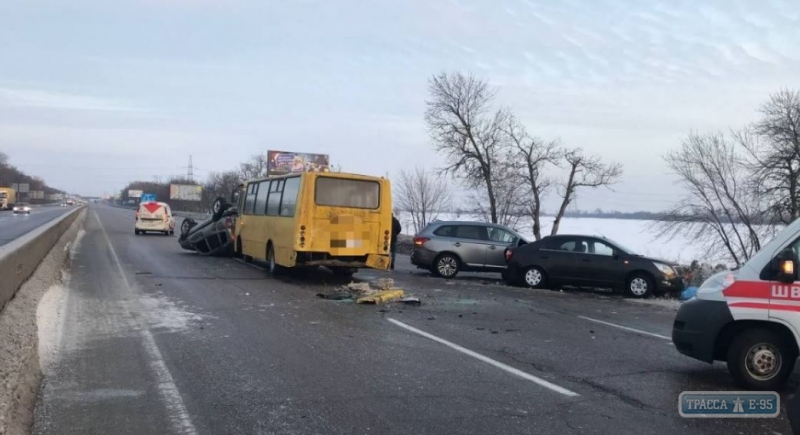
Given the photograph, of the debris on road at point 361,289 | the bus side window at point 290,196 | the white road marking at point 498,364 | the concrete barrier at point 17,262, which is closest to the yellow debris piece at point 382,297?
the debris on road at point 361,289

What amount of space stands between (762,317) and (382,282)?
8916 mm

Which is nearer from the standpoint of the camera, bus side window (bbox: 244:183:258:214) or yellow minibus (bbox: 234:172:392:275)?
yellow minibus (bbox: 234:172:392:275)

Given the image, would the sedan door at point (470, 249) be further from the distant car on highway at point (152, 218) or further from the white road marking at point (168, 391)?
the distant car on highway at point (152, 218)

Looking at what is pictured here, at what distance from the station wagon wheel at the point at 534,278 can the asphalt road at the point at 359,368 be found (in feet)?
9.84

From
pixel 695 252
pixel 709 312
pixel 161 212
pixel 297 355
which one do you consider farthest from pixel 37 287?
pixel 695 252

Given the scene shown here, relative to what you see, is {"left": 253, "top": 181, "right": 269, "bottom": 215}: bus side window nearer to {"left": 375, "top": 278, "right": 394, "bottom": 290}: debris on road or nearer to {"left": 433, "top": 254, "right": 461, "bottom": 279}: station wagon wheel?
{"left": 433, "top": 254, "right": 461, "bottom": 279}: station wagon wheel

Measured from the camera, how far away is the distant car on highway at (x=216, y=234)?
23.2 meters

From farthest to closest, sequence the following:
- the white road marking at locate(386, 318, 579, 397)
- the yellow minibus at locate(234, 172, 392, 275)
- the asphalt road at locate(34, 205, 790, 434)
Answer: the yellow minibus at locate(234, 172, 392, 275) < the white road marking at locate(386, 318, 579, 397) < the asphalt road at locate(34, 205, 790, 434)

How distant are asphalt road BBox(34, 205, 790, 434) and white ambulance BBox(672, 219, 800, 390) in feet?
1.33

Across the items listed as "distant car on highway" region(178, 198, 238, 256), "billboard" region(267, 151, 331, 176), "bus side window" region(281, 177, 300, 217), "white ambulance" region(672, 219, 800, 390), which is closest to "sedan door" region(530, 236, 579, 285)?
"bus side window" region(281, 177, 300, 217)

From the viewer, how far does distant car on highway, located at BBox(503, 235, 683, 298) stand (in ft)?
52.5

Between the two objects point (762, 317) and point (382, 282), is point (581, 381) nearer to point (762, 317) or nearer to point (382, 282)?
point (762, 317)

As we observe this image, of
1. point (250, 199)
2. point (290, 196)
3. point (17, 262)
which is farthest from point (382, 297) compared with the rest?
point (250, 199)

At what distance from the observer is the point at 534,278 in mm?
17000
